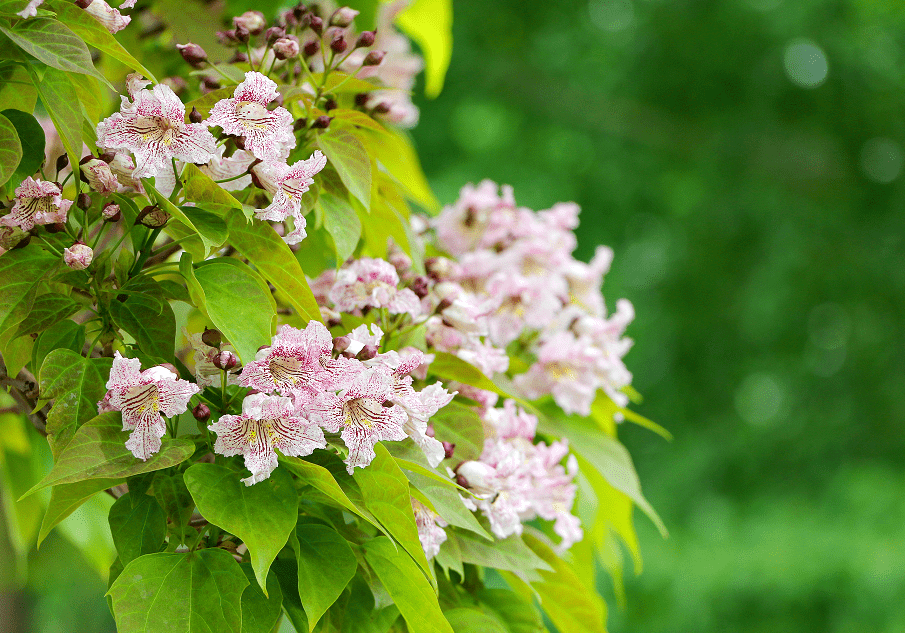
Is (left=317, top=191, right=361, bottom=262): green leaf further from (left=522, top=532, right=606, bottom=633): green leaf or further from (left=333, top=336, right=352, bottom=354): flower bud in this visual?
(left=522, top=532, right=606, bottom=633): green leaf

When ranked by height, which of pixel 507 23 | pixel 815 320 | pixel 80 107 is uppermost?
pixel 80 107

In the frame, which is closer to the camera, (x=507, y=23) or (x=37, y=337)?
(x=37, y=337)

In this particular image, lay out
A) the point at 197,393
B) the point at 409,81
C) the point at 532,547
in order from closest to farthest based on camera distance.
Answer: the point at 197,393
the point at 532,547
the point at 409,81

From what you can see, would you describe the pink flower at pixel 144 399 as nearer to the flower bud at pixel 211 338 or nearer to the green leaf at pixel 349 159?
the flower bud at pixel 211 338

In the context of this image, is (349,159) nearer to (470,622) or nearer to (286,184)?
(286,184)

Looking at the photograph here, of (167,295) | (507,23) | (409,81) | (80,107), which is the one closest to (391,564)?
(167,295)

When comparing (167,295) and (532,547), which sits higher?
(167,295)

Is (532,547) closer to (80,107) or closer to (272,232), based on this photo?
(272,232)

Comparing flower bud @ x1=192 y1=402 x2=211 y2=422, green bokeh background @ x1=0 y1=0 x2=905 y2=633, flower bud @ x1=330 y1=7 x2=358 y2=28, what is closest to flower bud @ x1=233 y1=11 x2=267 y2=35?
flower bud @ x1=330 y1=7 x2=358 y2=28
